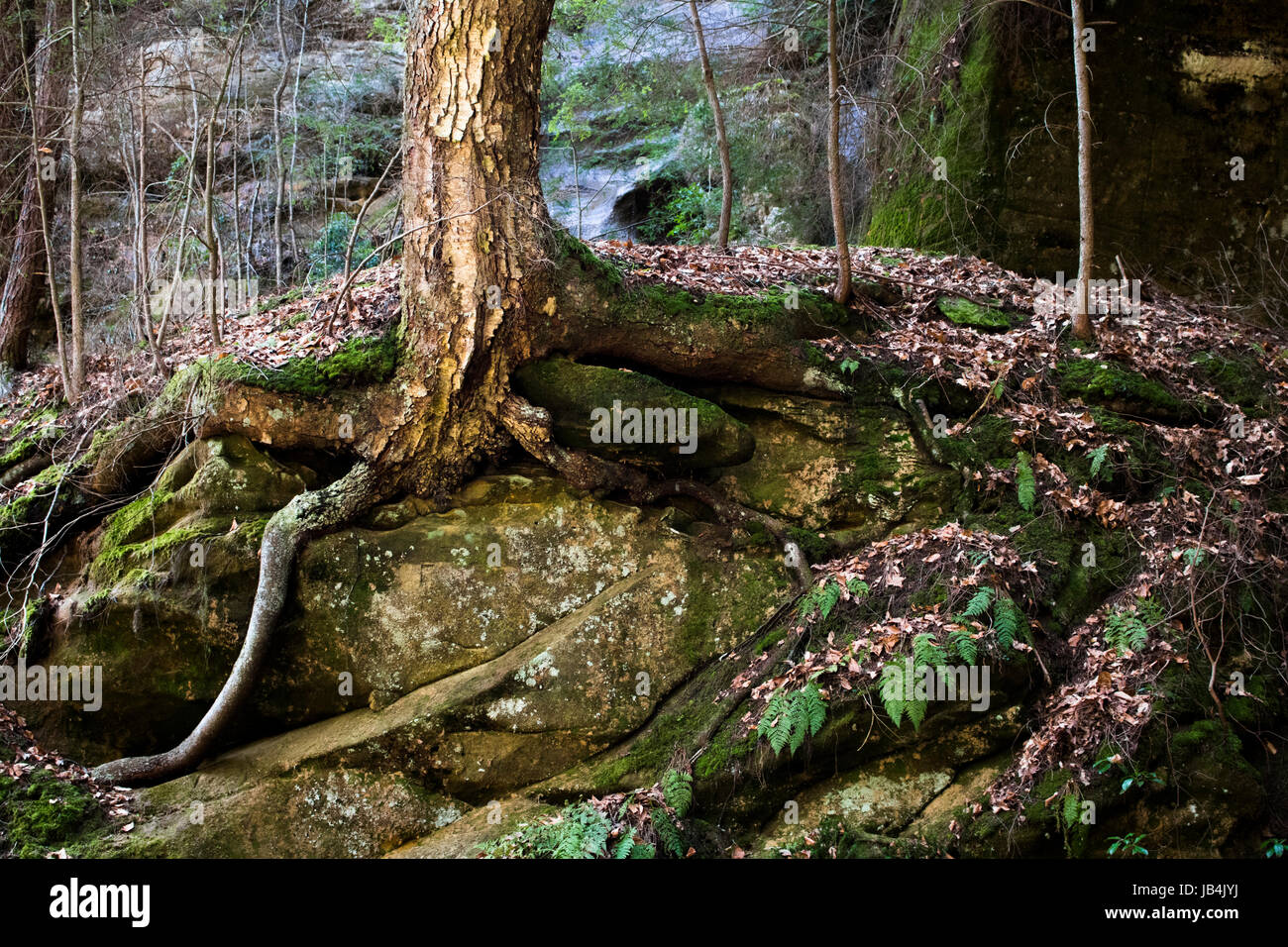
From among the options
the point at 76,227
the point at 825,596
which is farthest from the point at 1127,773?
the point at 76,227

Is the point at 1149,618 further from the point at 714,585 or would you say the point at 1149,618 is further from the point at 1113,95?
the point at 1113,95

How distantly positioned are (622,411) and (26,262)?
696 centimetres

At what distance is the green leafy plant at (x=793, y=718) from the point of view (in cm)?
608

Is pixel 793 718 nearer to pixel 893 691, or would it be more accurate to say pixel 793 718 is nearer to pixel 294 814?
pixel 893 691

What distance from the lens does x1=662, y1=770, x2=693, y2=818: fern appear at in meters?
6.15

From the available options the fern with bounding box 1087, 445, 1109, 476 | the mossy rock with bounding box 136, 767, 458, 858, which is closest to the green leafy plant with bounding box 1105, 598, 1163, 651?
the fern with bounding box 1087, 445, 1109, 476

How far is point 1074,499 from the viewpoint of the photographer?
7.34m

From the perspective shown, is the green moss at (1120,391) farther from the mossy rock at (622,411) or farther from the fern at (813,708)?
the fern at (813,708)

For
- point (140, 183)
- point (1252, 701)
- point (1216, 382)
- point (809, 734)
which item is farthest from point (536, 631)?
point (1216, 382)

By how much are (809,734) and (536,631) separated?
2341 millimetres

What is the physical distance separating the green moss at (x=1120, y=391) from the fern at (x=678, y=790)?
4932mm

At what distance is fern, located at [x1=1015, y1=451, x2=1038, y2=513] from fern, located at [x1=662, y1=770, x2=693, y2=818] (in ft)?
11.5

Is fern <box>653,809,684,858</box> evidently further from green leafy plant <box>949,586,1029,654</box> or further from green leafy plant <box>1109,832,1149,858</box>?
green leafy plant <box>1109,832,1149,858</box>

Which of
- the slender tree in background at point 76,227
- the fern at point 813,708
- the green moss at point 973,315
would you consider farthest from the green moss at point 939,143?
the slender tree in background at point 76,227
